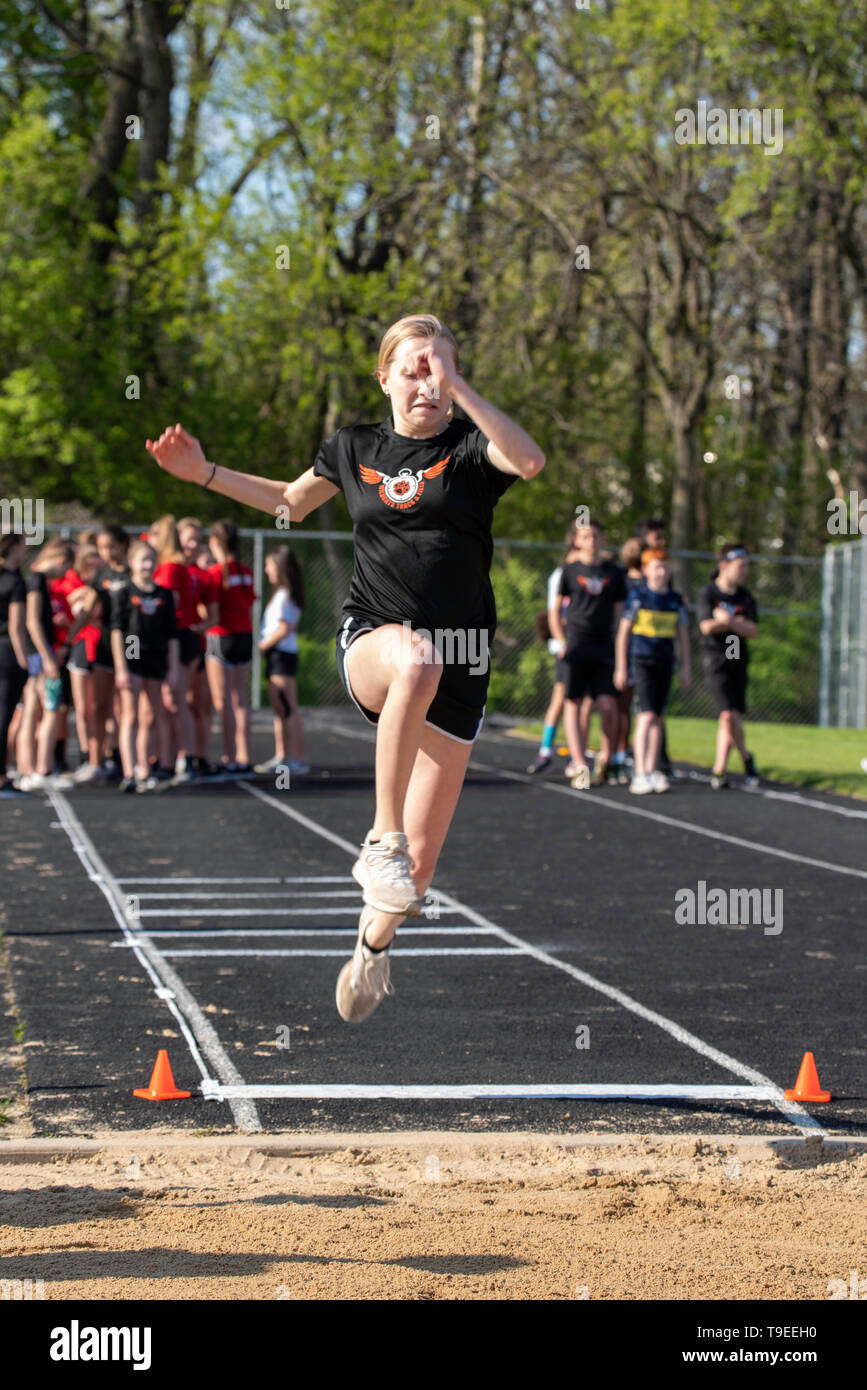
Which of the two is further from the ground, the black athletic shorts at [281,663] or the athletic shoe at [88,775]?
the black athletic shorts at [281,663]

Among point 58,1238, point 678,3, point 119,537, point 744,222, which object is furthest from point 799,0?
point 58,1238

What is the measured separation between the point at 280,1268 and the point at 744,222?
28339mm

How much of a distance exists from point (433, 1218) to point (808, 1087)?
1.90 m

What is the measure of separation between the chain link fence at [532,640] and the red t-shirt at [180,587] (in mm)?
11340

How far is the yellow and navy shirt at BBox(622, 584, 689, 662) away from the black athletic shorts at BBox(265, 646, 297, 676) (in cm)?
319

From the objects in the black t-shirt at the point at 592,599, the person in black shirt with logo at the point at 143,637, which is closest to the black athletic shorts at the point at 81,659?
the person in black shirt with logo at the point at 143,637

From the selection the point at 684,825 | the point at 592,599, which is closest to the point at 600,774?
the point at 592,599

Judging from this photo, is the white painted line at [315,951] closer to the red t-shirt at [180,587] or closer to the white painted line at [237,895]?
the white painted line at [237,895]

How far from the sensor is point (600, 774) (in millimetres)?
16219

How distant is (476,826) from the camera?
13.8 m

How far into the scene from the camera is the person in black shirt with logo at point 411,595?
4957mm
